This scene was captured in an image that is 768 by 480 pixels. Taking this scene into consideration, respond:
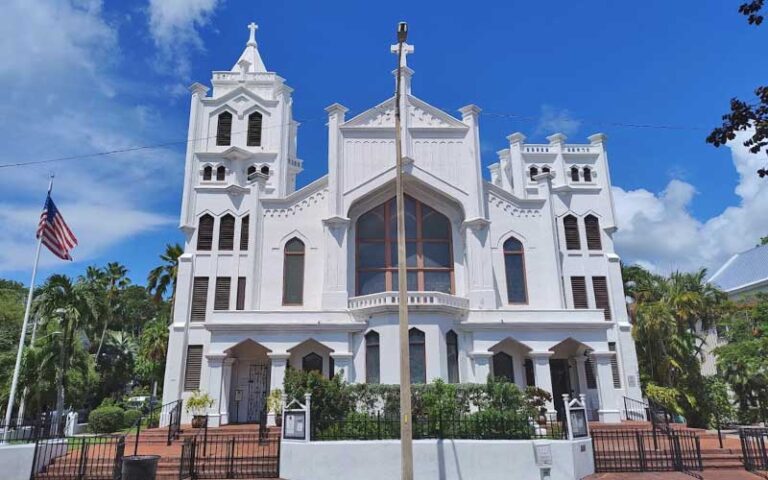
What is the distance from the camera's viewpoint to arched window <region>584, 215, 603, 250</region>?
27.2m

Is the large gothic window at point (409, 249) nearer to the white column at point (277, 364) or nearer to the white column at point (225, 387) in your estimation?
the white column at point (277, 364)

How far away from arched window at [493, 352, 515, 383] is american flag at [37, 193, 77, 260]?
59.6 ft

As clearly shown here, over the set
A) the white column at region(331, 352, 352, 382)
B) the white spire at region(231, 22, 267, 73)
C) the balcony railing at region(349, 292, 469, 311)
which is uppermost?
the white spire at region(231, 22, 267, 73)

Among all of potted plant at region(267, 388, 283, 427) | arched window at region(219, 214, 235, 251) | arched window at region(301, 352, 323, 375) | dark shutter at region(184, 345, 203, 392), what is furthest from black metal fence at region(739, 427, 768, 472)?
arched window at region(219, 214, 235, 251)

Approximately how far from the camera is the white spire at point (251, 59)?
33106mm

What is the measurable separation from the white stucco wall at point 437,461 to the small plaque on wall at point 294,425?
1.25 feet

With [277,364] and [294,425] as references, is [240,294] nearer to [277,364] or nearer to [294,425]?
[277,364]

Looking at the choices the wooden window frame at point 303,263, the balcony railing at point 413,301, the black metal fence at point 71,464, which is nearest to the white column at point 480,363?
the balcony railing at point 413,301

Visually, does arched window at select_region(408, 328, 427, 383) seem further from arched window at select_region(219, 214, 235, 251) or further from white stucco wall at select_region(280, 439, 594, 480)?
arched window at select_region(219, 214, 235, 251)

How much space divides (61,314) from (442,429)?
75.2 ft

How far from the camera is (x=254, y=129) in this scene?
97.5 ft

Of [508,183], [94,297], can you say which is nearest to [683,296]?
[508,183]

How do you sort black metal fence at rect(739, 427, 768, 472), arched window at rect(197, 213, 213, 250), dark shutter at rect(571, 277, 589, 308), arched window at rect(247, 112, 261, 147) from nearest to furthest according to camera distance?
black metal fence at rect(739, 427, 768, 472) → arched window at rect(197, 213, 213, 250) → dark shutter at rect(571, 277, 589, 308) → arched window at rect(247, 112, 261, 147)

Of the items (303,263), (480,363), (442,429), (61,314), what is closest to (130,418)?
(61,314)
